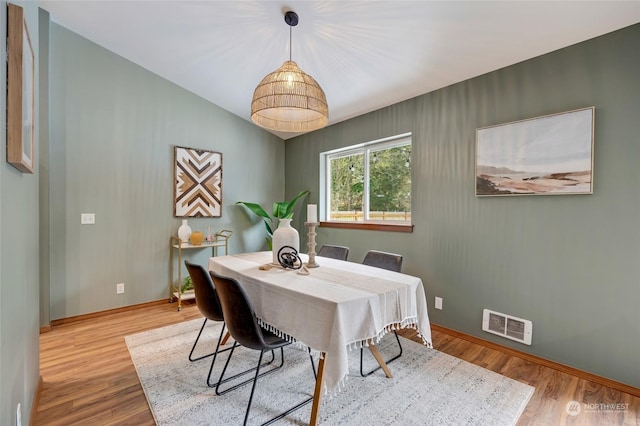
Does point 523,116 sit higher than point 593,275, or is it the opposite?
point 523,116

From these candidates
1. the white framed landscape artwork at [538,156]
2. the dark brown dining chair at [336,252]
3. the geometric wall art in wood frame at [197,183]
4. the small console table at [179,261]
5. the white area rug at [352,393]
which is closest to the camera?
the white area rug at [352,393]

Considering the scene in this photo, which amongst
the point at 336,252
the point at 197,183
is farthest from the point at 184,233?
the point at 336,252

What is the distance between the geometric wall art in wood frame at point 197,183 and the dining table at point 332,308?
6.60 ft

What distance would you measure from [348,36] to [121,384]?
3100 mm

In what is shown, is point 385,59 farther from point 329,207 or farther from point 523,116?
point 329,207

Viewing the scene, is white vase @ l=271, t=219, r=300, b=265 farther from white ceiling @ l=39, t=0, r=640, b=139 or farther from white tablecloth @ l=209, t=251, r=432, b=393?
white ceiling @ l=39, t=0, r=640, b=139

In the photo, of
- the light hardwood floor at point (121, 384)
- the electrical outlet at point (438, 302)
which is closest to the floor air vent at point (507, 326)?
the light hardwood floor at point (121, 384)

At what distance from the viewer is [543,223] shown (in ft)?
7.47

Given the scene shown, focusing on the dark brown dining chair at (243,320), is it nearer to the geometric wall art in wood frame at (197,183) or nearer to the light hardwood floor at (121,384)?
the light hardwood floor at (121,384)

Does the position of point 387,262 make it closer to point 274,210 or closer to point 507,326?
point 507,326

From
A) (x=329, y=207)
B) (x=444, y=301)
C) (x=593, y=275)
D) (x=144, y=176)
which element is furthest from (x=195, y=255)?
(x=593, y=275)

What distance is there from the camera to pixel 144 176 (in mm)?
3500

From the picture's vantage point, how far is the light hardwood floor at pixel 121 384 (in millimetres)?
1706

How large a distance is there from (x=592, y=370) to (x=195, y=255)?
13.5 ft
